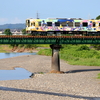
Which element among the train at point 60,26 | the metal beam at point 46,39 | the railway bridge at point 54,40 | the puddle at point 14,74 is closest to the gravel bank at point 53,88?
the puddle at point 14,74

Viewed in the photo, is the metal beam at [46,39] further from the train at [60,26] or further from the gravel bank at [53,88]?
the gravel bank at [53,88]

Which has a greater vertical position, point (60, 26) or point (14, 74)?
point (60, 26)

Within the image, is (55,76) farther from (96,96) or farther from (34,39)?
(96,96)

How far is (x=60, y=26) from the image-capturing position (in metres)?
61.6

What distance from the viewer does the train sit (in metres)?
61.0

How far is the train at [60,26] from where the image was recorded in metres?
61.0

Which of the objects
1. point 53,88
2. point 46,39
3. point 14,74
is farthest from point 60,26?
point 53,88

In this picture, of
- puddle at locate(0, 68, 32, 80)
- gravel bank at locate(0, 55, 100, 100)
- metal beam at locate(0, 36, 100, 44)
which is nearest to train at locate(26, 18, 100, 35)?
metal beam at locate(0, 36, 100, 44)

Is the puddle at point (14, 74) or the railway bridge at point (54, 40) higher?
the railway bridge at point (54, 40)

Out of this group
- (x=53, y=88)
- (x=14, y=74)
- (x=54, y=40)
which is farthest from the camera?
(x=14, y=74)

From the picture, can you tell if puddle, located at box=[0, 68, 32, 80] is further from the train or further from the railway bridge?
the train

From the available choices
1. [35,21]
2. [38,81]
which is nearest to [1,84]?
[38,81]

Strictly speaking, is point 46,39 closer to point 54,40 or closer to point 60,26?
point 54,40

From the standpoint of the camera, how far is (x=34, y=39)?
59281mm
